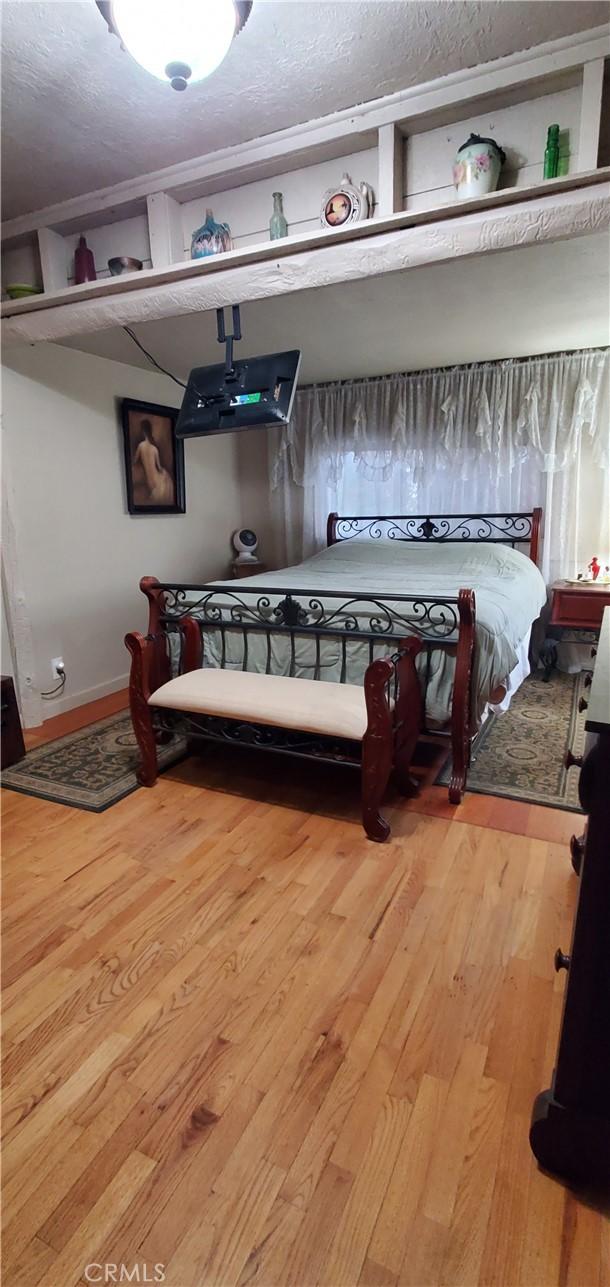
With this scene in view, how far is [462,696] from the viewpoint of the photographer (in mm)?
2148

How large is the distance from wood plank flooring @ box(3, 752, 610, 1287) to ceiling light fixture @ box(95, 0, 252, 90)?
2197 mm

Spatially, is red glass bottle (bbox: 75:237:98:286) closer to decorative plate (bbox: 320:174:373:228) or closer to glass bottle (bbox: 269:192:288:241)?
glass bottle (bbox: 269:192:288:241)

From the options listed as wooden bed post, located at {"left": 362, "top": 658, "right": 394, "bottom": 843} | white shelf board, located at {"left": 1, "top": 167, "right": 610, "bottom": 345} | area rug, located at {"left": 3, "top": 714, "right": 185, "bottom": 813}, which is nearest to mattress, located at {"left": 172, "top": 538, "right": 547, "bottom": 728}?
wooden bed post, located at {"left": 362, "top": 658, "right": 394, "bottom": 843}

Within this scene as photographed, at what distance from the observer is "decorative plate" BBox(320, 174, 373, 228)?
191 cm

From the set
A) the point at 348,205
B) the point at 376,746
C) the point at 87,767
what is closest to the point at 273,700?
the point at 376,746

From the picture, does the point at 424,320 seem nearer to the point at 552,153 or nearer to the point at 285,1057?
the point at 552,153

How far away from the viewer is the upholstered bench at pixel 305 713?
6.33 feet

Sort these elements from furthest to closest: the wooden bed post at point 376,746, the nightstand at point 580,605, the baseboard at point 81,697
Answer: the nightstand at point 580,605 < the baseboard at point 81,697 < the wooden bed post at point 376,746

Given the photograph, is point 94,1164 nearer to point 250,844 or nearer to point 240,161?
point 250,844

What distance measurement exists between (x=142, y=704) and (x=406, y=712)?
1093mm

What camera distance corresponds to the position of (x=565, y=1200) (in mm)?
965

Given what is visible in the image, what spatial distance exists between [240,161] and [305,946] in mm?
2597

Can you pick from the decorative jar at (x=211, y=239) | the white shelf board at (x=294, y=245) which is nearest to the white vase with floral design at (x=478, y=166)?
the white shelf board at (x=294, y=245)

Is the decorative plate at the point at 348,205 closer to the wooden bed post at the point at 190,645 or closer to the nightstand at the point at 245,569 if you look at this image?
the wooden bed post at the point at 190,645
